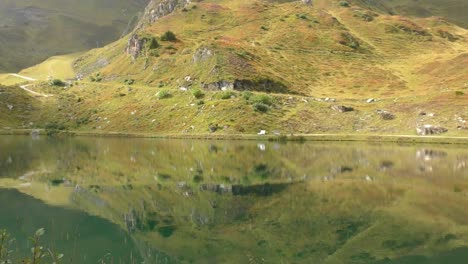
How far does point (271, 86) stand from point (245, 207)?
104m

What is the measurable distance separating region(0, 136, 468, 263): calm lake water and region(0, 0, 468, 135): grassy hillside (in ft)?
121

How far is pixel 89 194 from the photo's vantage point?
4794 cm

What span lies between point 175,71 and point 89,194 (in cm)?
11308

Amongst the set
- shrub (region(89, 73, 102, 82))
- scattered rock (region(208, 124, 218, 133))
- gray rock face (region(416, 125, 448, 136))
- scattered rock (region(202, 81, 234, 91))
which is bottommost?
scattered rock (region(208, 124, 218, 133))

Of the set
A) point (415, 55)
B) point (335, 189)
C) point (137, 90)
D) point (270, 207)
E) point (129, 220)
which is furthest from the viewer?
point (415, 55)

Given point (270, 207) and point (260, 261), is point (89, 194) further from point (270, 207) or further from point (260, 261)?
point (260, 261)

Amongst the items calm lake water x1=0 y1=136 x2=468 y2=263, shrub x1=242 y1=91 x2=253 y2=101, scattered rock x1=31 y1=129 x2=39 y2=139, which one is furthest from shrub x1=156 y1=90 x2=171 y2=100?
calm lake water x1=0 y1=136 x2=468 y2=263

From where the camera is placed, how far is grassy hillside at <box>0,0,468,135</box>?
367 ft

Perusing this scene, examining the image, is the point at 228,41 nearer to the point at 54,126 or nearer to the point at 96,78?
the point at 96,78

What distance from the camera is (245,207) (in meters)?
39.9

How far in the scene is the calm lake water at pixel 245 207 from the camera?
91.4ft

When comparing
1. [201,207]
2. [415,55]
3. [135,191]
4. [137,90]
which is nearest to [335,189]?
[201,207]

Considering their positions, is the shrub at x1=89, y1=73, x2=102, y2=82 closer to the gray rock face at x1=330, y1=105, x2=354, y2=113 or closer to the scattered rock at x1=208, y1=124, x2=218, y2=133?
the scattered rock at x1=208, y1=124, x2=218, y2=133

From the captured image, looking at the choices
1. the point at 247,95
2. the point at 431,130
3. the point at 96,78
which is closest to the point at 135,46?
the point at 96,78
